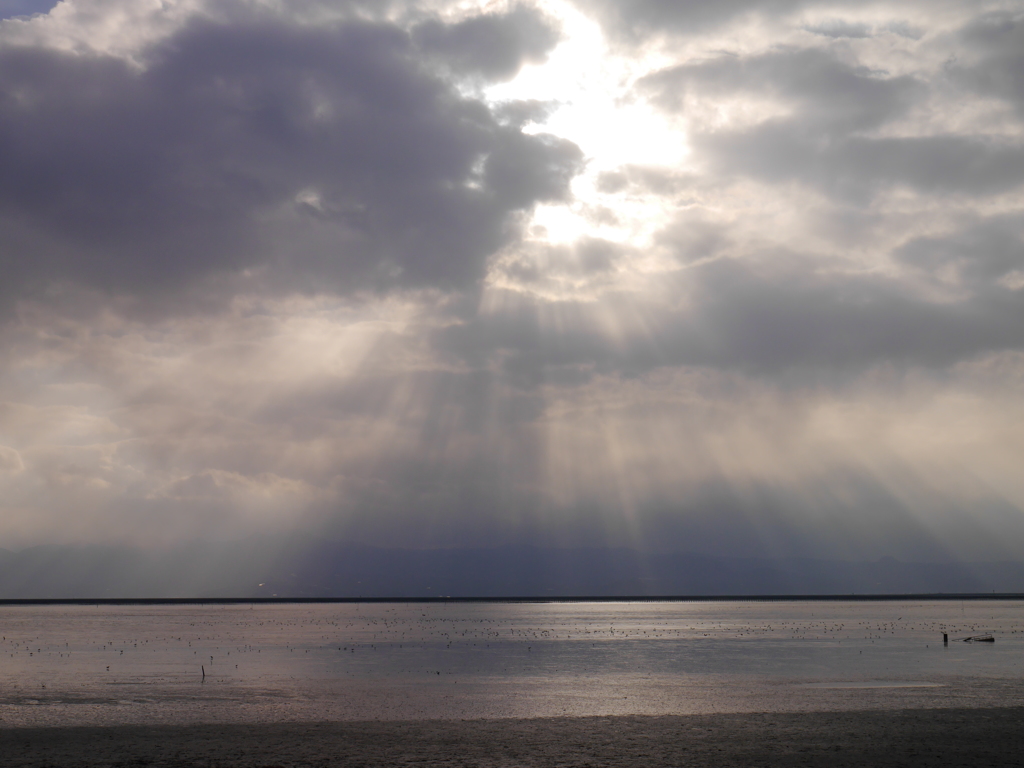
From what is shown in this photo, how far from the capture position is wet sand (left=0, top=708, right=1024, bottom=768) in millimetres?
31438

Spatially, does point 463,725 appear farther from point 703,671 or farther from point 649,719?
point 703,671

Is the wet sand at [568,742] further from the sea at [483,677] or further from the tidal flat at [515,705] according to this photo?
the sea at [483,677]

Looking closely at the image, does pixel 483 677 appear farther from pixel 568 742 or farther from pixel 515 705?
pixel 568 742

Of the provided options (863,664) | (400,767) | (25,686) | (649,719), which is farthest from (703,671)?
(25,686)

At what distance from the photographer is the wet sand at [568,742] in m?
31.4

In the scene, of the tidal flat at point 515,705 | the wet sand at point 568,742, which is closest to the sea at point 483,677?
the tidal flat at point 515,705

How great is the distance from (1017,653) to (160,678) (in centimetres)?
8111

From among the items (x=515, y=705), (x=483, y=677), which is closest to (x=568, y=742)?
(x=515, y=705)

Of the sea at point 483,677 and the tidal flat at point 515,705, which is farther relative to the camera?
the sea at point 483,677

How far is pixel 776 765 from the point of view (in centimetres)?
3034

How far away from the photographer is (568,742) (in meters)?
35.0

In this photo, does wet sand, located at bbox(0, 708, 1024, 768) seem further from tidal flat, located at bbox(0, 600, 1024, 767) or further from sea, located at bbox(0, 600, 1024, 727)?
sea, located at bbox(0, 600, 1024, 727)

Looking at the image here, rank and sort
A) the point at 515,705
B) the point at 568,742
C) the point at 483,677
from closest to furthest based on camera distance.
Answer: the point at 568,742
the point at 515,705
the point at 483,677

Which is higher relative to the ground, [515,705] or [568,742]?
[568,742]
